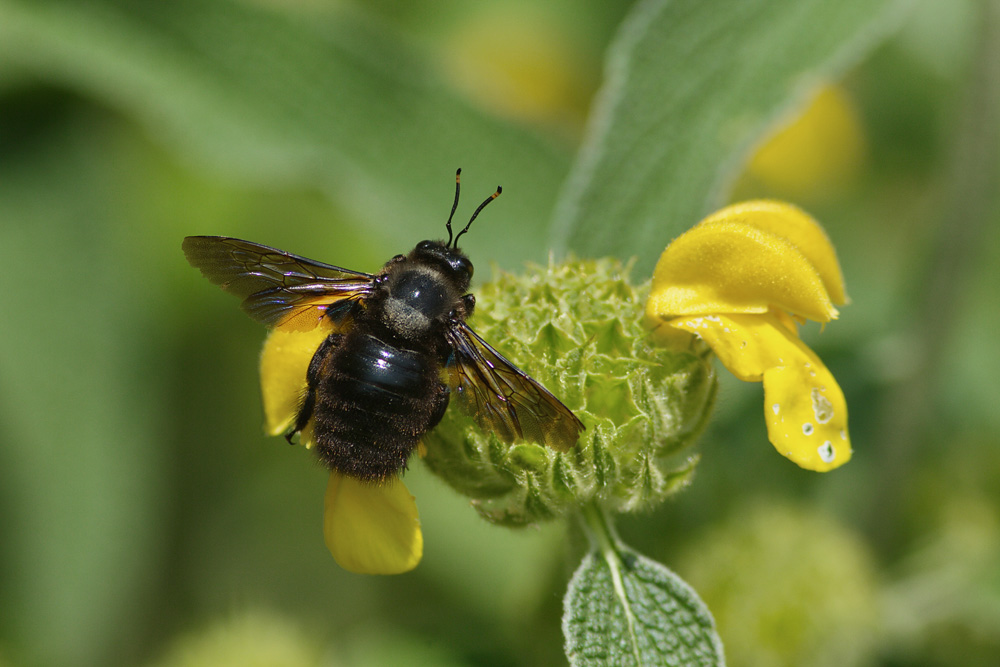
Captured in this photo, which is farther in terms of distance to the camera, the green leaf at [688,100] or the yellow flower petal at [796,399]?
the green leaf at [688,100]

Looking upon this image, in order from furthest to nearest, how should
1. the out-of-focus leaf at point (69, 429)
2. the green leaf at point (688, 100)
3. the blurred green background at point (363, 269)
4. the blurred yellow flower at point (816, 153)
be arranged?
the blurred yellow flower at point (816, 153) < the out-of-focus leaf at point (69, 429) < the blurred green background at point (363, 269) < the green leaf at point (688, 100)

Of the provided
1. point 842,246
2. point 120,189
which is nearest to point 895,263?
point 842,246

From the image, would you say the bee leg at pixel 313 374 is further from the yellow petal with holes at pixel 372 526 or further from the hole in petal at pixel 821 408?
the hole in petal at pixel 821 408

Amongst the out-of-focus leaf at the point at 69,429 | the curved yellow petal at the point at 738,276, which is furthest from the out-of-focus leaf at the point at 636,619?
the out-of-focus leaf at the point at 69,429

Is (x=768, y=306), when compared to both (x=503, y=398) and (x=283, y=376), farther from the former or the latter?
(x=283, y=376)

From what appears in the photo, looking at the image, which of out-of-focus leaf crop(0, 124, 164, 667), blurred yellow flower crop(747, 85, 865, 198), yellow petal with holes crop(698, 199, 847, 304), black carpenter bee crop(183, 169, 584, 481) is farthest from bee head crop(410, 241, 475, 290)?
blurred yellow flower crop(747, 85, 865, 198)

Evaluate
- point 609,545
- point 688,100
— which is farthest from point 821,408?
point 688,100

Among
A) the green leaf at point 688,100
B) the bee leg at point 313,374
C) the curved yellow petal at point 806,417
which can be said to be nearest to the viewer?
the curved yellow petal at point 806,417
